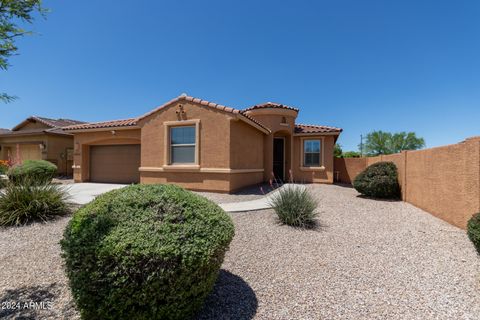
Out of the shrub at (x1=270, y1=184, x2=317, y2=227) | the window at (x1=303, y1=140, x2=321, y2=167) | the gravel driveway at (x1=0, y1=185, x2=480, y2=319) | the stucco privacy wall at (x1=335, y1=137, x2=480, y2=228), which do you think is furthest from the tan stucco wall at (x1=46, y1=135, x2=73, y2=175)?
the stucco privacy wall at (x1=335, y1=137, x2=480, y2=228)

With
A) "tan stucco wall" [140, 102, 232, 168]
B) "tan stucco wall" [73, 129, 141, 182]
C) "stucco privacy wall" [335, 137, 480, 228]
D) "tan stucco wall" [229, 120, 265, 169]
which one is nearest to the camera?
"stucco privacy wall" [335, 137, 480, 228]

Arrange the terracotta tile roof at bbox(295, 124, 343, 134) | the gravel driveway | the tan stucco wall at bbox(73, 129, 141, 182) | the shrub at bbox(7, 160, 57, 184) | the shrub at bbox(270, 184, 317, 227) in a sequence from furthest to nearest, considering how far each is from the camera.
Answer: the terracotta tile roof at bbox(295, 124, 343, 134)
the tan stucco wall at bbox(73, 129, 141, 182)
the shrub at bbox(7, 160, 57, 184)
the shrub at bbox(270, 184, 317, 227)
the gravel driveway

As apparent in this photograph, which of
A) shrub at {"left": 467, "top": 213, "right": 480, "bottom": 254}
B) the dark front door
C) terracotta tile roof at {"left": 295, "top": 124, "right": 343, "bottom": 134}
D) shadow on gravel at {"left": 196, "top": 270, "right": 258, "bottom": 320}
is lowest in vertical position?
shadow on gravel at {"left": 196, "top": 270, "right": 258, "bottom": 320}

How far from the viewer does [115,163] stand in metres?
15.1

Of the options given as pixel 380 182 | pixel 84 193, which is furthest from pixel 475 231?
pixel 84 193

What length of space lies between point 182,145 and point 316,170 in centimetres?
883

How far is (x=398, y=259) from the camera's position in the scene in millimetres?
4641

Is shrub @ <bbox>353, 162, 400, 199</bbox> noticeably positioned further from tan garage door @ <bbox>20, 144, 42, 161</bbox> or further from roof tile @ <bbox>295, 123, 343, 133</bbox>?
tan garage door @ <bbox>20, 144, 42, 161</bbox>

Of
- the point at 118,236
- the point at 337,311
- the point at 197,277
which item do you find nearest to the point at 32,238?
the point at 118,236

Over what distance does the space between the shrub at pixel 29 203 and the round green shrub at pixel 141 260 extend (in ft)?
17.7

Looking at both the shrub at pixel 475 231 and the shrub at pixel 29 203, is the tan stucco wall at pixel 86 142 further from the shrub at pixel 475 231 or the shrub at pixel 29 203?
the shrub at pixel 475 231

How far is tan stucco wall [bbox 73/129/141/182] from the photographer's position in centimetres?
1452

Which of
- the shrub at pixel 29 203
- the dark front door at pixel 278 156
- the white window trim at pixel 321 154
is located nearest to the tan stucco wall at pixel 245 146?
the dark front door at pixel 278 156

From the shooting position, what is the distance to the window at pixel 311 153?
15641mm
